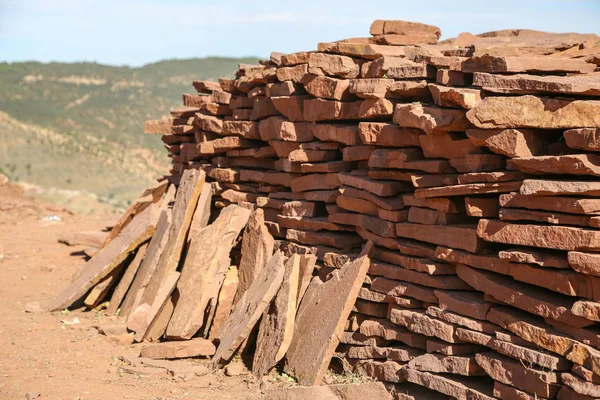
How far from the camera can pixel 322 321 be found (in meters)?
6.30

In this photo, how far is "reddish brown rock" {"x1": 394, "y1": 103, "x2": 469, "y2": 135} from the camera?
5594 millimetres

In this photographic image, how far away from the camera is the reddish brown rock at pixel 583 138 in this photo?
4.79m

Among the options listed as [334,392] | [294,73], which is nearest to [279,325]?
[334,392]

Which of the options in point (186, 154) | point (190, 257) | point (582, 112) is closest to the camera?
point (582, 112)

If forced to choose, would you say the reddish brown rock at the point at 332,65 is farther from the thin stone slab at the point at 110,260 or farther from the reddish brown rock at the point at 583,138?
the thin stone slab at the point at 110,260

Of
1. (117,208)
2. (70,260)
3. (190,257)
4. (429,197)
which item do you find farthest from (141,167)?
(429,197)

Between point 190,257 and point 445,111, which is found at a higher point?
point 445,111

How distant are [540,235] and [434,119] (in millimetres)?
1235

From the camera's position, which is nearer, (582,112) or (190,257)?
(582,112)

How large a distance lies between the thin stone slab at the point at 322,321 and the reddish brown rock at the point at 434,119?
129cm

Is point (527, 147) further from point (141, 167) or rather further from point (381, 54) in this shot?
point (141, 167)

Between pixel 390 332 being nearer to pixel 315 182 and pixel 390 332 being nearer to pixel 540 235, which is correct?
pixel 540 235

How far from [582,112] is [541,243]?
946mm

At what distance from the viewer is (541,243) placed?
16.4 ft
